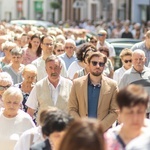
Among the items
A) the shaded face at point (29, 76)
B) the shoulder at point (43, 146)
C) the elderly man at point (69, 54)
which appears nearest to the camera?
the shoulder at point (43, 146)

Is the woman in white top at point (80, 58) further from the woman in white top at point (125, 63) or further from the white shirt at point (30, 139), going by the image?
the white shirt at point (30, 139)

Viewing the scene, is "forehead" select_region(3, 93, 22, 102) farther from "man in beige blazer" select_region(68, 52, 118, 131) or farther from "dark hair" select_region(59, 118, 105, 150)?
"dark hair" select_region(59, 118, 105, 150)

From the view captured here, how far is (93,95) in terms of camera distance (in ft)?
37.0

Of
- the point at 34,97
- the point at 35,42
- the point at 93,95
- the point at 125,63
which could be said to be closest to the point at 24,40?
the point at 35,42

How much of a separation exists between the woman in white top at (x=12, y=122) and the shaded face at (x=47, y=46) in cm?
491

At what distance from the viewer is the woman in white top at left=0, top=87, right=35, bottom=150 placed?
10367 mm

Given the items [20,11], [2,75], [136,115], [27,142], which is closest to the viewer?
[136,115]

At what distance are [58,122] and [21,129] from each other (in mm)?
2761

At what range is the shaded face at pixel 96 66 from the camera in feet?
37.0

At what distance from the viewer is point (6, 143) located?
10352 mm

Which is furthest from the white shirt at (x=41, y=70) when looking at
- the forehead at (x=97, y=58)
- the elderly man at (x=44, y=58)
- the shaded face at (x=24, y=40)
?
the shaded face at (x=24, y=40)

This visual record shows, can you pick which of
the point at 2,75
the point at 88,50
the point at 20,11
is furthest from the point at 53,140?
the point at 20,11

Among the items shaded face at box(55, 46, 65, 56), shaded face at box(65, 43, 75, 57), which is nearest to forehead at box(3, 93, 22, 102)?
shaded face at box(65, 43, 75, 57)

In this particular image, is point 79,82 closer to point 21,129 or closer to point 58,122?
point 21,129
